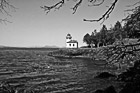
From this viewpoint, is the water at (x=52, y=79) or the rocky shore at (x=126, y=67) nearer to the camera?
the rocky shore at (x=126, y=67)

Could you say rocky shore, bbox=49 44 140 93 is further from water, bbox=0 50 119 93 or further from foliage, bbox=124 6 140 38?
water, bbox=0 50 119 93

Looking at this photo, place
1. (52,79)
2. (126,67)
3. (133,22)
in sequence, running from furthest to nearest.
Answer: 1. (126,67)
2. (52,79)
3. (133,22)

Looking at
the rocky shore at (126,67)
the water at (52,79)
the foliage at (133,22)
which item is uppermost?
the foliage at (133,22)

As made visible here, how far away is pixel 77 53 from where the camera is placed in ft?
298

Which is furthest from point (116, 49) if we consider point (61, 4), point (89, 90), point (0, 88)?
point (89, 90)

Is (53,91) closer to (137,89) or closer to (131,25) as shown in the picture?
(137,89)

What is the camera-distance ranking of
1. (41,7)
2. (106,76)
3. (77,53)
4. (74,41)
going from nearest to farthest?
(41,7) → (106,76) → (77,53) → (74,41)

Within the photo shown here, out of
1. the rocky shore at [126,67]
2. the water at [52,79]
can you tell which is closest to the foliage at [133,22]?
the rocky shore at [126,67]

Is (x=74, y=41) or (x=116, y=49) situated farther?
(x=74, y=41)

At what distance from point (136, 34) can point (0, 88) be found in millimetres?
9379

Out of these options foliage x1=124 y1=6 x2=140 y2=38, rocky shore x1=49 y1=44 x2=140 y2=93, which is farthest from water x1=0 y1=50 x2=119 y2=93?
foliage x1=124 y1=6 x2=140 y2=38

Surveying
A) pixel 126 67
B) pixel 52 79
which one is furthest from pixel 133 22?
pixel 126 67

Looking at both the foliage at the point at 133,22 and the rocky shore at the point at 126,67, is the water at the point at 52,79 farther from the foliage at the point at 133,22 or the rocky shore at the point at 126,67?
the foliage at the point at 133,22

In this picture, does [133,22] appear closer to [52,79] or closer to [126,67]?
[52,79]
